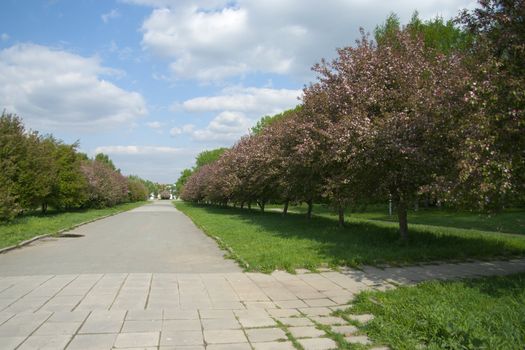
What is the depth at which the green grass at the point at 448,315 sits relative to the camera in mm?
4281

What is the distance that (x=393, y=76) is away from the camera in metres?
11.7

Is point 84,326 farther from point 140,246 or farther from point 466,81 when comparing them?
point 140,246

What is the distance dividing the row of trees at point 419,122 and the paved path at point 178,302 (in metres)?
2.26

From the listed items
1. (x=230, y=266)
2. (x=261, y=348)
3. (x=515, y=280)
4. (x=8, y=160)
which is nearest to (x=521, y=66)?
(x=515, y=280)

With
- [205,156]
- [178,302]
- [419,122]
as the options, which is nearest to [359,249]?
[419,122]

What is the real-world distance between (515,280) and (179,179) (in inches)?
5775

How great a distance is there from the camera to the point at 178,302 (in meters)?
6.56

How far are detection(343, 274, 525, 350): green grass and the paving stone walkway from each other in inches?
14.6

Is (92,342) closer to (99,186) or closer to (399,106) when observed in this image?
(399,106)

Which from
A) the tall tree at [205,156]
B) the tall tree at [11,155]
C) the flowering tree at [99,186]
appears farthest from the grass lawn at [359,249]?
the tall tree at [205,156]

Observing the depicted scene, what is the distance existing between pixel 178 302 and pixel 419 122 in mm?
5989

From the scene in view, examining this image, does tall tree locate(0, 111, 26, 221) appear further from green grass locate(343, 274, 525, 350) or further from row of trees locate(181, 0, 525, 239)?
green grass locate(343, 274, 525, 350)

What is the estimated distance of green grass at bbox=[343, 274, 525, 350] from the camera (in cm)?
428

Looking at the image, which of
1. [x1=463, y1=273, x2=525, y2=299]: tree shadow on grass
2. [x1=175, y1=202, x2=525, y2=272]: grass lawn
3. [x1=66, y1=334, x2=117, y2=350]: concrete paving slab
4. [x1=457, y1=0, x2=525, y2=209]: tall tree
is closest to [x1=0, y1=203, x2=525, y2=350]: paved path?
[x1=66, y1=334, x2=117, y2=350]: concrete paving slab
